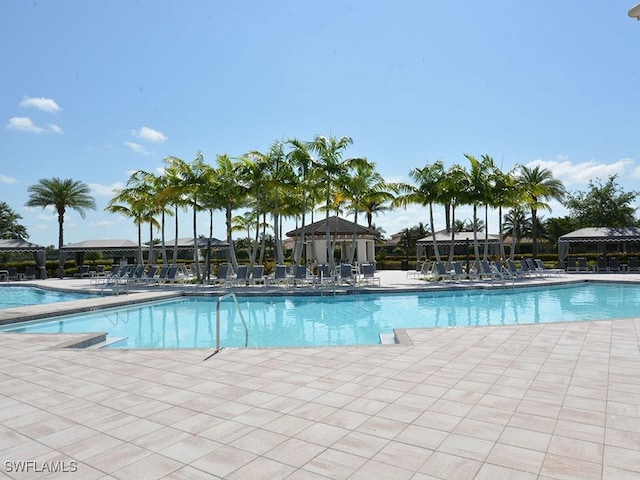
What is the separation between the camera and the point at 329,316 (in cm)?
1198

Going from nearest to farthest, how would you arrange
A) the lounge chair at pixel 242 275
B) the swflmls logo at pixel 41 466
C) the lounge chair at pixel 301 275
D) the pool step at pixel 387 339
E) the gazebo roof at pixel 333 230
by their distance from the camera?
the swflmls logo at pixel 41 466 < the pool step at pixel 387 339 < the lounge chair at pixel 301 275 < the lounge chair at pixel 242 275 < the gazebo roof at pixel 333 230

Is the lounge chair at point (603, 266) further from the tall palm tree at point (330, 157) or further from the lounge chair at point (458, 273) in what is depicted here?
the tall palm tree at point (330, 157)

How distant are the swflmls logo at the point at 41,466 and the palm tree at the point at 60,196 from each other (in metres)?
29.4

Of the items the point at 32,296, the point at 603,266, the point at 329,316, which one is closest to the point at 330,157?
the point at 329,316

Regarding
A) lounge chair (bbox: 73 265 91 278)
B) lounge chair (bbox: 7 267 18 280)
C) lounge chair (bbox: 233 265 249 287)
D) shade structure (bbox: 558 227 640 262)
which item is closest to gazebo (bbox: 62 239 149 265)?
lounge chair (bbox: 73 265 91 278)

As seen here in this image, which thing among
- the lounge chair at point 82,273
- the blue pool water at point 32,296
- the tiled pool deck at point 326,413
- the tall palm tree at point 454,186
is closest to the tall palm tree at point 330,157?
the tall palm tree at point 454,186

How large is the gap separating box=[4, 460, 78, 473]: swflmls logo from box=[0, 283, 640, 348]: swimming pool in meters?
5.28

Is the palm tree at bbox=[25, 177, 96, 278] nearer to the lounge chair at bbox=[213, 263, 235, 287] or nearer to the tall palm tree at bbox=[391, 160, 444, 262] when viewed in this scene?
the lounge chair at bbox=[213, 263, 235, 287]

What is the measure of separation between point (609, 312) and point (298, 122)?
14.6 meters

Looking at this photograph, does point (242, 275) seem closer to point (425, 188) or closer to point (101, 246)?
point (425, 188)

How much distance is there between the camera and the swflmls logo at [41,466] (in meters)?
2.83

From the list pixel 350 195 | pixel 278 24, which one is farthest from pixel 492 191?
pixel 278 24

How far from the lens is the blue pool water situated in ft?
54.2

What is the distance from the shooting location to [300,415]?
3.75 meters
